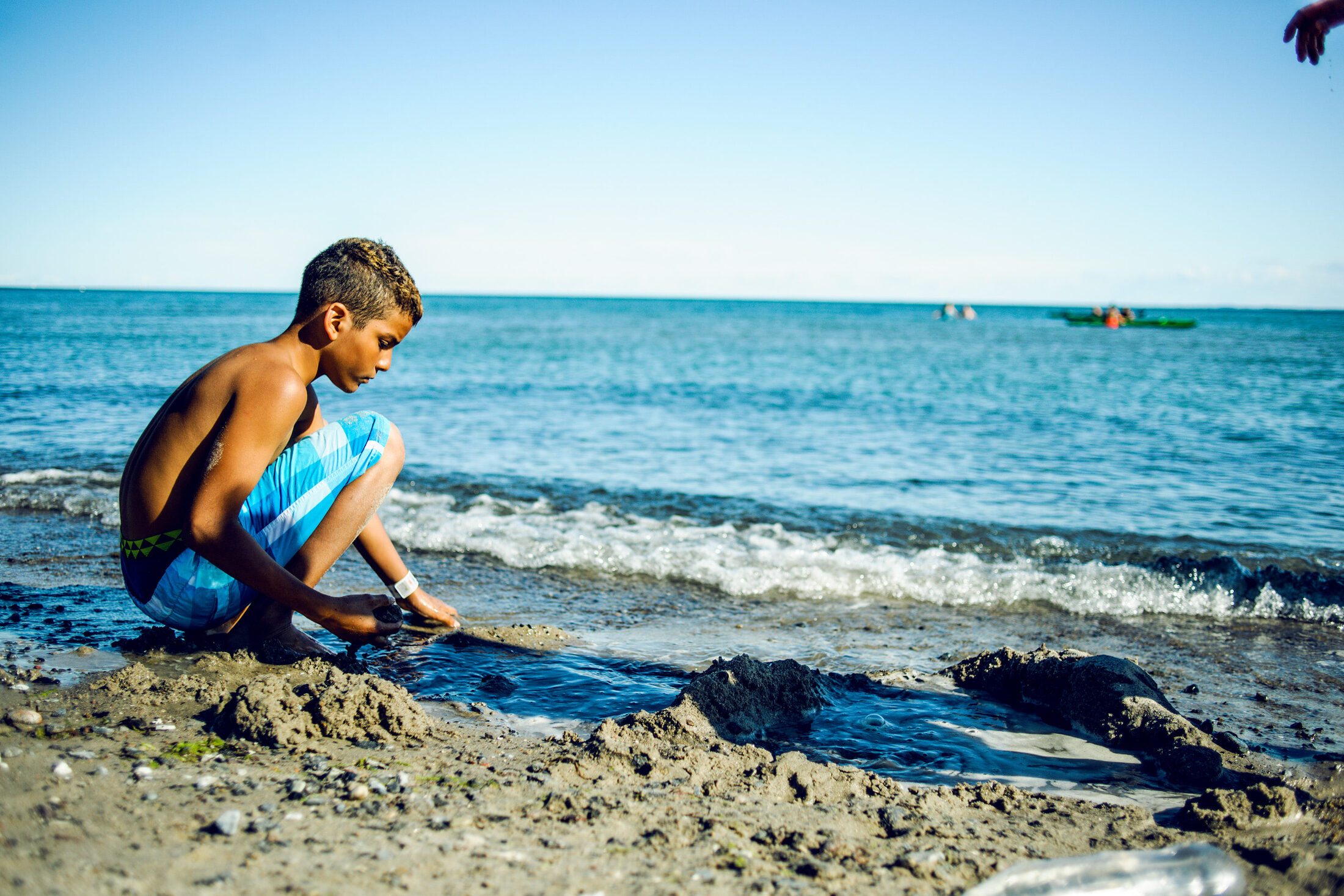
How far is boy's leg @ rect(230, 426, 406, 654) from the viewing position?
10.2 ft

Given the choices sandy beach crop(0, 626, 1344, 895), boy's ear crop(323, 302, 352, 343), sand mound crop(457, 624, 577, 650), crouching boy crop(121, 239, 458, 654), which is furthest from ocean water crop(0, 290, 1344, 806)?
boy's ear crop(323, 302, 352, 343)

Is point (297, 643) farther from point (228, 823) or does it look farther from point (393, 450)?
point (228, 823)

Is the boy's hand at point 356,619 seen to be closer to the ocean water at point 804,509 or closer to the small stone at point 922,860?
the ocean water at point 804,509

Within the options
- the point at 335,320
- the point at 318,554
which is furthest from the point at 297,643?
the point at 335,320

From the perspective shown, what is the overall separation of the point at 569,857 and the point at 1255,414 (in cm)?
1687

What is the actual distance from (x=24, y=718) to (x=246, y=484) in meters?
0.94

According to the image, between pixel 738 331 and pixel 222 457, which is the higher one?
pixel 738 331

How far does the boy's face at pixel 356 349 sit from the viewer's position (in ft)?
9.57

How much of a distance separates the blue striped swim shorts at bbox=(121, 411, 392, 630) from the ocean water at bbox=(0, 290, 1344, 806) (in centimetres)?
73

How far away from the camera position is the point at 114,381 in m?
15.7

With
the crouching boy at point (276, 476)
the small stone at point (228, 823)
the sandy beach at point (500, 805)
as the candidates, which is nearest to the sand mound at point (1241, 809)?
the sandy beach at point (500, 805)

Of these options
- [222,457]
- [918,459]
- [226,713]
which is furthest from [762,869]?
[918,459]

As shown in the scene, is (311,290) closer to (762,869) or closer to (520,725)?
(520,725)

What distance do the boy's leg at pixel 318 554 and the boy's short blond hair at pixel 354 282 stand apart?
0.54m
